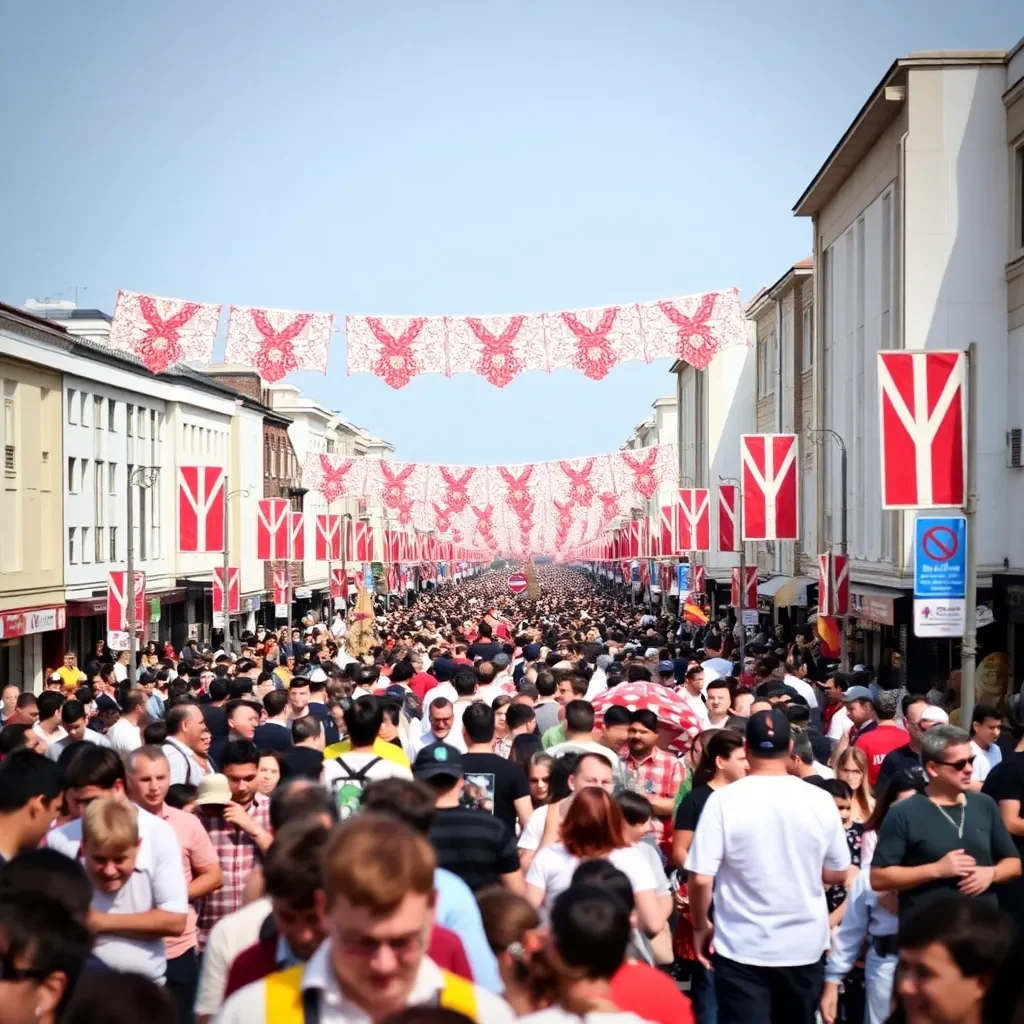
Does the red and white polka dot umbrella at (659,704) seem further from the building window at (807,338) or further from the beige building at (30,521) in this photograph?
the building window at (807,338)

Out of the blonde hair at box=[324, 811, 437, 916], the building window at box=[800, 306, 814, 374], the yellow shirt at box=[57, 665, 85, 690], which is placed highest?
the building window at box=[800, 306, 814, 374]

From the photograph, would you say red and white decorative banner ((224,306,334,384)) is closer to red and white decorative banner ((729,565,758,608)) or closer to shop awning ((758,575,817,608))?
red and white decorative banner ((729,565,758,608))

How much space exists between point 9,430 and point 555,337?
1881 centimetres

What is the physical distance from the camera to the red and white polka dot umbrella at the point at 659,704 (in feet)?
39.5

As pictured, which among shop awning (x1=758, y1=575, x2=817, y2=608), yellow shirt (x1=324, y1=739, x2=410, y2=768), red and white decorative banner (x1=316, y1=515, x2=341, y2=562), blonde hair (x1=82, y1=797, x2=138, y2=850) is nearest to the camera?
blonde hair (x1=82, y1=797, x2=138, y2=850)

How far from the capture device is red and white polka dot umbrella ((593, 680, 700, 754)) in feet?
39.5

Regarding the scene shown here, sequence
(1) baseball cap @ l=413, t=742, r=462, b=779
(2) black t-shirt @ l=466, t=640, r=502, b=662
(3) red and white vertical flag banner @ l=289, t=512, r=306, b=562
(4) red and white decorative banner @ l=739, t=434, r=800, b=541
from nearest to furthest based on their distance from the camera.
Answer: (1) baseball cap @ l=413, t=742, r=462, b=779
(2) black t-shirt @ l=466, t=640, r=502, b=662
(4) red and white decorative banner @ l=739, t=434, r=800, b=541
(3) red and white vertical flag banner @ l=289, t=512, r=306, b=562

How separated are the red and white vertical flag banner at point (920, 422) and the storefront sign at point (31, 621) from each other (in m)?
23.8

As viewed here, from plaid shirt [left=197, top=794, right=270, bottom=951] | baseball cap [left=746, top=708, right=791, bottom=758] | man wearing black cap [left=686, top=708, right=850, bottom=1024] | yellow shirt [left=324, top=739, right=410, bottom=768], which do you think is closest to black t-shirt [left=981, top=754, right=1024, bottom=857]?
man wearing black cap [left=686, top=708, right=850, bottom=1024]

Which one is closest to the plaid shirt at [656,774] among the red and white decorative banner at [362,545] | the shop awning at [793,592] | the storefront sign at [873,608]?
the storefront sign at [873,608]

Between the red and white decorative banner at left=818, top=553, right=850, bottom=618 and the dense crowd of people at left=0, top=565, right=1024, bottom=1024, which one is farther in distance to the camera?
the red and white decorative banner at left=818, top=553, right=850, bottom=618

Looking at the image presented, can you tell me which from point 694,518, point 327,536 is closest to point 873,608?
point 694,518

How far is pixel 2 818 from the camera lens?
21.3 feet

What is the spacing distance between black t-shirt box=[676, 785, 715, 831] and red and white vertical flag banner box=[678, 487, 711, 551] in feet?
104
